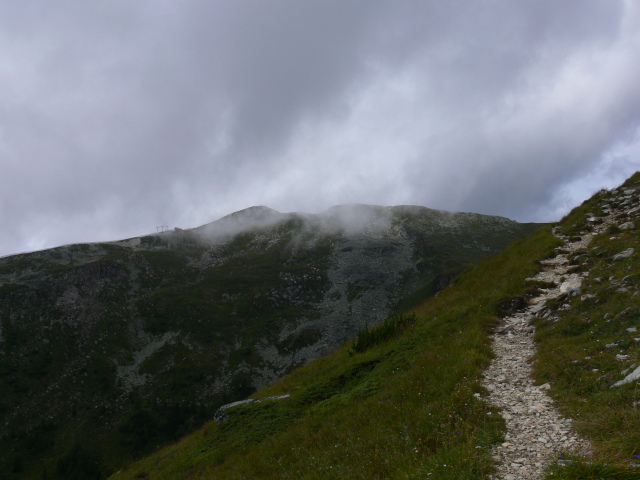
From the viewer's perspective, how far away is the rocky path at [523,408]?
672 cm

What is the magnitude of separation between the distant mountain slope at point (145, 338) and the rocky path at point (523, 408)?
424 feet

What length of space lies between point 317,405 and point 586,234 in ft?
69.1

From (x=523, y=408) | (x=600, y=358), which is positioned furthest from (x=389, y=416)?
(x=600, y=358)

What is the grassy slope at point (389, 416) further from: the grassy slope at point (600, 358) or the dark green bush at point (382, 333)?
the grassy slope at point (600, 358)

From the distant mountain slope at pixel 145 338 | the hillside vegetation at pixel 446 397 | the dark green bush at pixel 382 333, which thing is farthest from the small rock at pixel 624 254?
the distant mountain slope at pixel 145 338

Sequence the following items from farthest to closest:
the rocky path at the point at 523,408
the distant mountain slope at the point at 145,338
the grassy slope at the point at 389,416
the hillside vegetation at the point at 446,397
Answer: the distant mountain slope at the point at 145,338
the grassy slope at the point at 389,416
the hillside vegetation at the point at 446,397
the rocky path at the point at 523,408

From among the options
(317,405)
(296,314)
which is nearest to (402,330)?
Result: (317,405)

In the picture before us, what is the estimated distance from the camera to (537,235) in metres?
28.1

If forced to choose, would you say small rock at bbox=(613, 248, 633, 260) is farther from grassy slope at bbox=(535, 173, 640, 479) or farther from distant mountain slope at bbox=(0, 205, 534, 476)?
distant mountain slope at bbox=(0, 205, 534, 476)

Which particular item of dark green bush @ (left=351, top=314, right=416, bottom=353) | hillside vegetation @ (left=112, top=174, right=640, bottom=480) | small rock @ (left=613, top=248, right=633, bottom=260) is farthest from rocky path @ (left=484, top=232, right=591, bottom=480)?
dark green bush @ (left=351, top=314, right=416, bottom=353)

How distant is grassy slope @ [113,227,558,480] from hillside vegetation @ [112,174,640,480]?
5cm

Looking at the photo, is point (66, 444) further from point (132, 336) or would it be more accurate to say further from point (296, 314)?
point (296, 314)

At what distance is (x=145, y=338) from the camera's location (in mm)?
161250

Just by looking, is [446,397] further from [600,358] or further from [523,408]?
[600,358]
